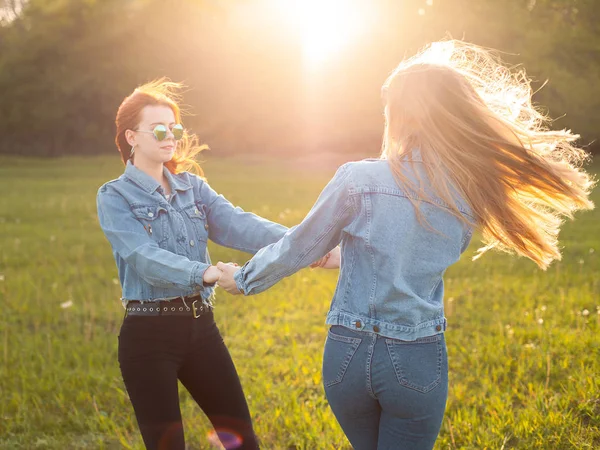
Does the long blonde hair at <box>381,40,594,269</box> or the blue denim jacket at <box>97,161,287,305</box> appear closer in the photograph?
the long blonde hair at <box>381,40,594,269</box>

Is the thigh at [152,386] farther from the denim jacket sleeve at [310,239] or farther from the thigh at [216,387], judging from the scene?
the denim jacket sleeve at [310,239]

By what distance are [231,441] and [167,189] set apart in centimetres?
136

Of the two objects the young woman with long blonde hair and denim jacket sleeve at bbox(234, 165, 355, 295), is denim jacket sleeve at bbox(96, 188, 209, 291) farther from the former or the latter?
the young woman with long blonde hair

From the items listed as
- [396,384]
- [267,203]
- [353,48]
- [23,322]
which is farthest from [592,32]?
[396,384]

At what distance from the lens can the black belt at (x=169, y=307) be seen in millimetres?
3293

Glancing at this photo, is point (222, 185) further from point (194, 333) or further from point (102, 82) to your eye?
point (102, 82)

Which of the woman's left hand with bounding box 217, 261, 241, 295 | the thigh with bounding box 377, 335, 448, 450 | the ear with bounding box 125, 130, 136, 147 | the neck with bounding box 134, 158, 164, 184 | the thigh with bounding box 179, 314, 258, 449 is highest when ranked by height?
the ear with bounding box 125, 130, 136, 147

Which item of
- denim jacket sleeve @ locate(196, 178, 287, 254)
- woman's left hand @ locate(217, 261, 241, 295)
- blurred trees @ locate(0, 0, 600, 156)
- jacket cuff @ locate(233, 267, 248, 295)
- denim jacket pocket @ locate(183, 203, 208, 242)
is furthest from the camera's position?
blurred trees @ locate(0, 0, 600, 156)

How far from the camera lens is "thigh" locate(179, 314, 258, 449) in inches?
132

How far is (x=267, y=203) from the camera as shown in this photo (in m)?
17.9

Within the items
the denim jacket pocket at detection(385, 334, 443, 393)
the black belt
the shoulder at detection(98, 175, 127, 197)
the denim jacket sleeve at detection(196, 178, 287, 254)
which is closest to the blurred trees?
the denim jacket sleeve at detection(196, 178, 287, 254)

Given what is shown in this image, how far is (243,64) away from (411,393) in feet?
151

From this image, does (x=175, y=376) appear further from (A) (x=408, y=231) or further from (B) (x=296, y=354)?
(B) (x=296, y=354)

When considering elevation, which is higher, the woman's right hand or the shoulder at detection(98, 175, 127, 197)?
the shoulder at detection(98, 175, 127, 197)
